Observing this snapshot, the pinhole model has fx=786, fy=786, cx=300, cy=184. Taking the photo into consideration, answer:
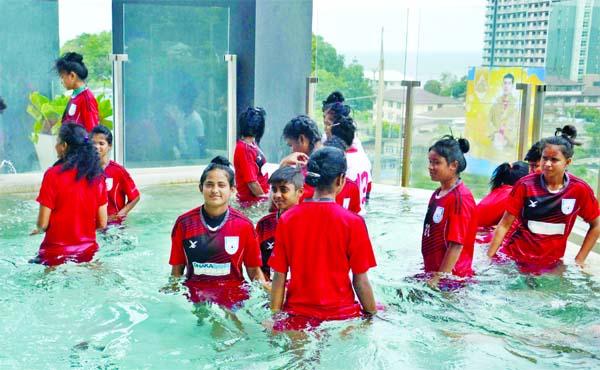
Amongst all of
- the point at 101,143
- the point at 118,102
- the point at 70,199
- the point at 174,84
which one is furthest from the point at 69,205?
the point at 174,84

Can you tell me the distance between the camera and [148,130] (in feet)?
33.9

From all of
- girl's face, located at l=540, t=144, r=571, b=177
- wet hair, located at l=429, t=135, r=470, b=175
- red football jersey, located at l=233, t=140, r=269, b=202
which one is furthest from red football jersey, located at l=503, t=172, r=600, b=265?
red football jersey, located at l=233, t=140, r=269, b=202

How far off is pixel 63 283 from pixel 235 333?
1397 millimetres

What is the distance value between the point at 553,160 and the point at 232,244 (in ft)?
7.71

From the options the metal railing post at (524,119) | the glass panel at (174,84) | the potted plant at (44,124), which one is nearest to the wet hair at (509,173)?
the metal railing post at (524,119)

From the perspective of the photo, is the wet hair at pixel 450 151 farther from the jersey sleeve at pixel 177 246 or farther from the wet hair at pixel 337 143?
the jersey sleeve at pixel 177 246

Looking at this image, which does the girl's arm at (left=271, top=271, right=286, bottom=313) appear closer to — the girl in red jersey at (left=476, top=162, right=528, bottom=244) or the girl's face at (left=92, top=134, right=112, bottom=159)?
the girl's face at (left=92, top=134, right=112, bottom=159)

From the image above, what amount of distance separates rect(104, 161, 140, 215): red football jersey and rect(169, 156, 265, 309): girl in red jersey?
1924mm

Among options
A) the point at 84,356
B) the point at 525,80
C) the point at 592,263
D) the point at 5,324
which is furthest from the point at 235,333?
the point at 525,80

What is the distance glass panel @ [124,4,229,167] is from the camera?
10.2 meters

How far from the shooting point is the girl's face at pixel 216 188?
433cm

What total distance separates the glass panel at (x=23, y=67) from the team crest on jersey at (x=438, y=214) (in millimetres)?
6143

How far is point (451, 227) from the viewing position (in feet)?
15.2

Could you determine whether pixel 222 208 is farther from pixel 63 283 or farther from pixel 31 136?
pixel 31 136
